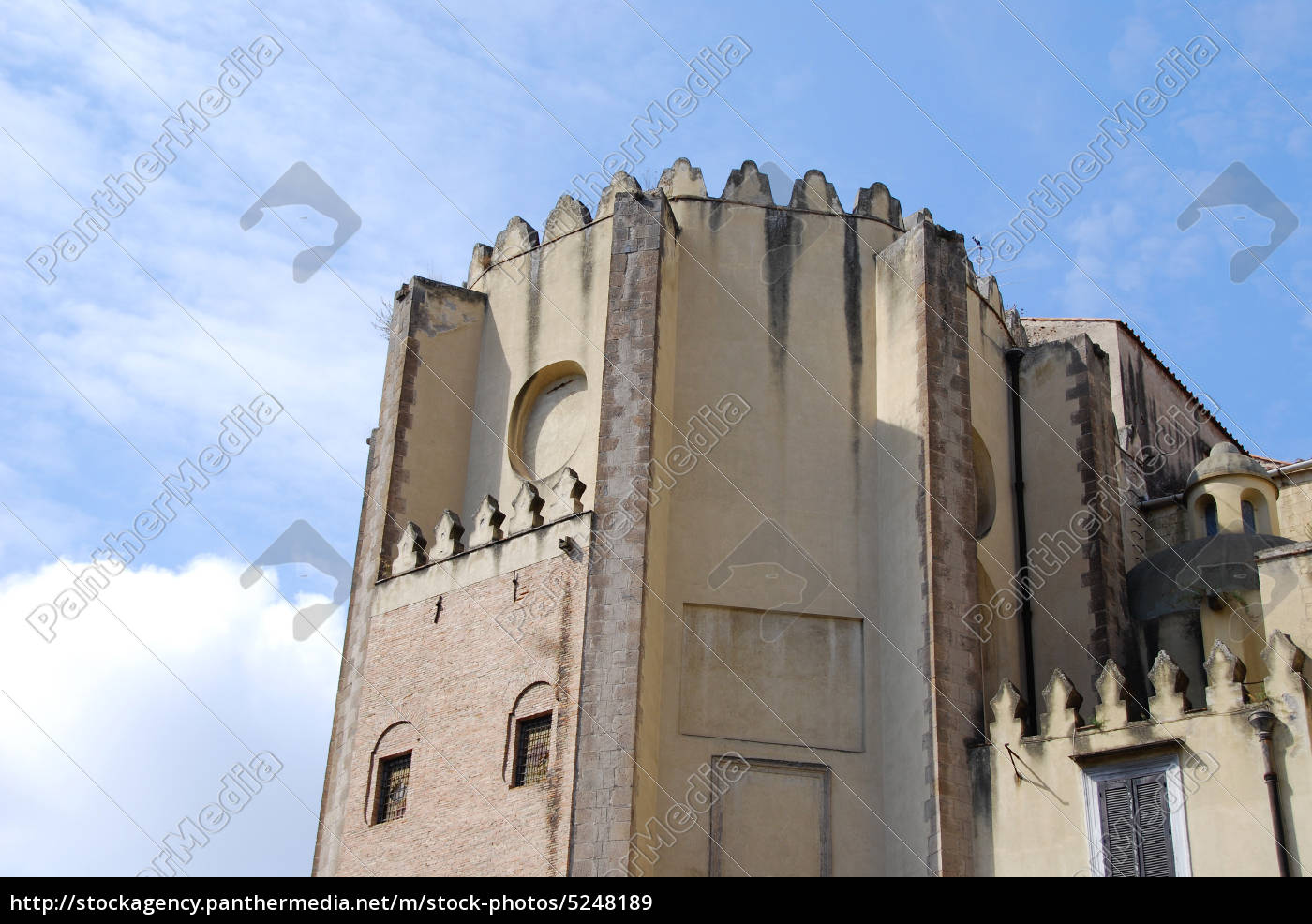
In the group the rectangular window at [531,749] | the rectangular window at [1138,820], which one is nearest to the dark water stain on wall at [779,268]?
the rectangular window at [531,749]

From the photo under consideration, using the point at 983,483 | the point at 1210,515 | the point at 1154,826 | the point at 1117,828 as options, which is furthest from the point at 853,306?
the point at 1154,826

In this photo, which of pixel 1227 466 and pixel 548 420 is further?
pixel 1227 466

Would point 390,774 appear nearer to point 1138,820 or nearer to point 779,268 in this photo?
point 779,268

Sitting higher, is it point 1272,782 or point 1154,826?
point 1272,782

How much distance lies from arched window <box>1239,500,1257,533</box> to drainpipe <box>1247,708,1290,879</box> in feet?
31.3

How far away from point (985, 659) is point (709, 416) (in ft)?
18.2

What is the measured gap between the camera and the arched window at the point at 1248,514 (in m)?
29.4

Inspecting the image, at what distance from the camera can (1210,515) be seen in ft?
97.9

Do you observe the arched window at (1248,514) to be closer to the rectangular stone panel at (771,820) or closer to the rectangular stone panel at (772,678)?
the rectangular stone panel at (772,678)

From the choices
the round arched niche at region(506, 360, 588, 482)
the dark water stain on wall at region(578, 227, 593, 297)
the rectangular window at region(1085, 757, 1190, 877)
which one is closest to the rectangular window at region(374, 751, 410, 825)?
the round arched niche at region(506, 360, 588, 482)

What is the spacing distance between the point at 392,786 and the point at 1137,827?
33.6 feet

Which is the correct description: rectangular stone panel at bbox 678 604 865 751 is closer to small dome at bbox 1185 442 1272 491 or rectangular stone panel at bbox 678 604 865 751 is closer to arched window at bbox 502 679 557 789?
arched window at bbox 502 679 557 789

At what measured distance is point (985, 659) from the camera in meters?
25.5
